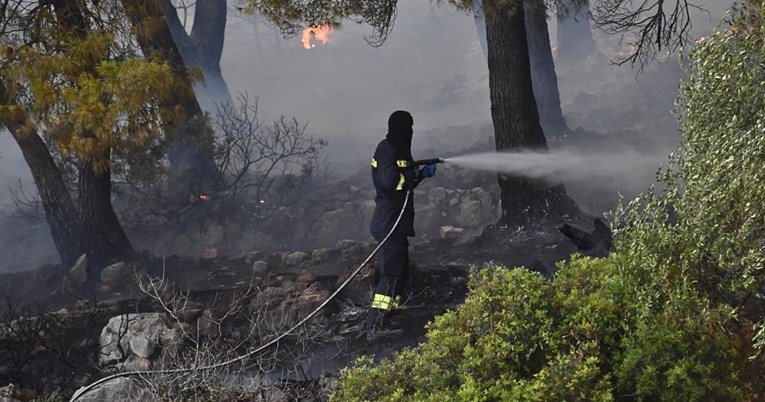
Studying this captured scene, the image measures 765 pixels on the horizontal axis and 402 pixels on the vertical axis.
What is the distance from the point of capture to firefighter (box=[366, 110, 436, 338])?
244 inches

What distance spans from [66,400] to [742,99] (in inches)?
199

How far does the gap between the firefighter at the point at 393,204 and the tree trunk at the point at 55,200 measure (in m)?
5.43

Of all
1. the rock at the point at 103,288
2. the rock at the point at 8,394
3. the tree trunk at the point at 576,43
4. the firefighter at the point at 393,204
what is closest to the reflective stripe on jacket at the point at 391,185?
the firefighter at the point at 393,204

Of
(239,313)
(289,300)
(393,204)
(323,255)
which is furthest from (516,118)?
(239,313)

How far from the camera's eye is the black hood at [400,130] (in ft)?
20.4

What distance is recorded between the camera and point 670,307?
3.25 metres

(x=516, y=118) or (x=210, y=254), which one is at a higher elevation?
(x=516, y=118)

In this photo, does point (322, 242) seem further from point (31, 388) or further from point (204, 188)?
point (31, 388)

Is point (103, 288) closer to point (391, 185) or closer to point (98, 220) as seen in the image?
point (98, 220)

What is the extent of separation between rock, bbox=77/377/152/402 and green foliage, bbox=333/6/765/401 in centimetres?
173

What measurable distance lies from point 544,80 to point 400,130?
1027 cm

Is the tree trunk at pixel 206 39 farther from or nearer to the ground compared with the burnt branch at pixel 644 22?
farther from the ground

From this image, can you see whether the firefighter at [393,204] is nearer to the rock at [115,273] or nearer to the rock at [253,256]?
the rock at [253,256]

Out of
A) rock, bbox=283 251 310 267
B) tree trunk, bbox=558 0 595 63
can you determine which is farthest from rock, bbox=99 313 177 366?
tree trunk, bbox=558 0 595 63
